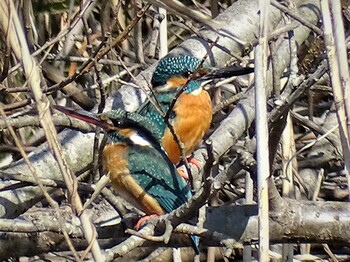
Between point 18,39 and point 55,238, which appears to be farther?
point 55,238

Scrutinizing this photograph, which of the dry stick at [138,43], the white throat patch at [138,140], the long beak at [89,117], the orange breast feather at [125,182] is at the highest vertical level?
the dry stick at [138,43]

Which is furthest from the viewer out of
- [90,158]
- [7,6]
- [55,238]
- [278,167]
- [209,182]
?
[278,167]

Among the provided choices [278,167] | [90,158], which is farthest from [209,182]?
[278,167]

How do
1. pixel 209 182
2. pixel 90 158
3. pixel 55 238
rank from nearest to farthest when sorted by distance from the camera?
pixel 209 182 → pixel 55 238 → pixel 90 158

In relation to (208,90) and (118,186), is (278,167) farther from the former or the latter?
(118,186)

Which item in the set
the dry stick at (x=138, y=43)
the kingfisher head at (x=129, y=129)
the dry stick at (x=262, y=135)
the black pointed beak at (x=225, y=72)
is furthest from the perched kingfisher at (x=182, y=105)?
the dry stick at (x=262, y=135)

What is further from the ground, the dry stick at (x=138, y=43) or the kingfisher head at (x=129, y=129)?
the dry stick at (x=138, y=43)

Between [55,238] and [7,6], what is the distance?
1011 millimetres

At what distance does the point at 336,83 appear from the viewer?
1758mm

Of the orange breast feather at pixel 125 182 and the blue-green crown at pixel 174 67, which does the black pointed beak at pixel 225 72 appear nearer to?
the blue-green crown at pixel 174 67

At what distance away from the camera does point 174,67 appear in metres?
3.28

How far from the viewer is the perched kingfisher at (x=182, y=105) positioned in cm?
315

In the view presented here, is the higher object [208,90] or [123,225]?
[208,90]

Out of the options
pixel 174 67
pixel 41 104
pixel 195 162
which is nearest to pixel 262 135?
pixel 41 104
